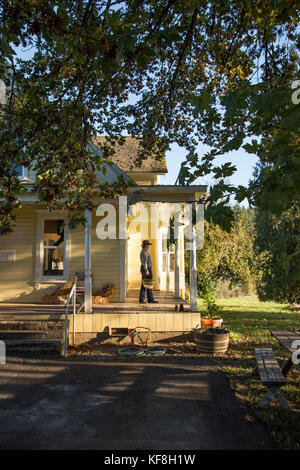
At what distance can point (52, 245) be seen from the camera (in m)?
12.4

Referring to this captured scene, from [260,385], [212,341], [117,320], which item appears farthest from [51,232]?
[260,385]

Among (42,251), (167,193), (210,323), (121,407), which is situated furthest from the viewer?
(42,251)

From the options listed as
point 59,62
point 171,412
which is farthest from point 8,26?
point 171,412

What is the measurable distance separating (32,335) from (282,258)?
16.9 metres

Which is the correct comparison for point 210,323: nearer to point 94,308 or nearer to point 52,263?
point 94,308

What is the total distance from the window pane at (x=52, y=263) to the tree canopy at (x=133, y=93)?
20.0ft

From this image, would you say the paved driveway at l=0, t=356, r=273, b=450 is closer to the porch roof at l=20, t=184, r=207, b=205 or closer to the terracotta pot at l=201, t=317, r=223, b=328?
the terracotta pot at l=201, t=317, r=223, b=328

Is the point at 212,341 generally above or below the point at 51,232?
below

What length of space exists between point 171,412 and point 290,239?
19.3 m

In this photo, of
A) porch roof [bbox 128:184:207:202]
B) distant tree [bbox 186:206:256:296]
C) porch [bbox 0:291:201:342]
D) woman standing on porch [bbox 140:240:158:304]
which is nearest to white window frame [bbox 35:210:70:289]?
porch [bbox 0:291:201:342]

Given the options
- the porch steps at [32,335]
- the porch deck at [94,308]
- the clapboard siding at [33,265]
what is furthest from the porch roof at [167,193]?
the porch steps at [32,335]

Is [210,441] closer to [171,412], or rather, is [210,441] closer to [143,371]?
[171,412]

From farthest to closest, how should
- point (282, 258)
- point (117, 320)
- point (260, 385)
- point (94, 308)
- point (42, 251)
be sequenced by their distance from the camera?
point (282, 258), point (42, 251), point (94, 308), point (117, 320), point (260, 385)

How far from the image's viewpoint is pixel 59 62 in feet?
17.9
